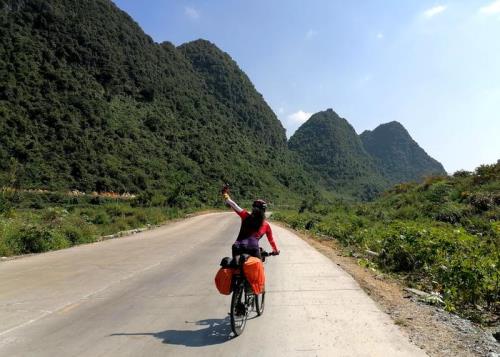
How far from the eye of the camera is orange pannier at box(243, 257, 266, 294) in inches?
258

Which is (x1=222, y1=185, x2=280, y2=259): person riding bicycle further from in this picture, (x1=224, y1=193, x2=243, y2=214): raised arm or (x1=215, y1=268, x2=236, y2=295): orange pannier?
(x1=215, y1=268, x2=236, y2=295): orange pannier

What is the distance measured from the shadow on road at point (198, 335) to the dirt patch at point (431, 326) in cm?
259

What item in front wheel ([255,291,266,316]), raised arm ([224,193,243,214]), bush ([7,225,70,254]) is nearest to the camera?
raised arm ([224,193,243,214])

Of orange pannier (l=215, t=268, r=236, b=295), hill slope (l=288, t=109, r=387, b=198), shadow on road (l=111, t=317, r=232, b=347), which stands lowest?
shadow on road (l=111, t=317, r=232, b=347)

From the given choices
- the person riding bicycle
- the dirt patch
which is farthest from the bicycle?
the dirt patch

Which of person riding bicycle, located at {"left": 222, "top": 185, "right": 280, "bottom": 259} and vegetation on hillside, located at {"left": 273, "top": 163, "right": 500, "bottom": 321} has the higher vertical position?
person riding bicycle, located at {"left": 222, "top": 185, "right": 280, "bottom": 259}

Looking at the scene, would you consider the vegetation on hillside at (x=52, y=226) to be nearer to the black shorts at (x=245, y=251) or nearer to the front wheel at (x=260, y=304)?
the front wheel at (x=260, y=304)

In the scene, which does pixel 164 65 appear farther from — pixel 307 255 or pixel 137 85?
pixel 307 255

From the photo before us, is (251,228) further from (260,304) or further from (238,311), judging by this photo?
(260,304)

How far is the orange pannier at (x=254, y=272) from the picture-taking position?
656cm

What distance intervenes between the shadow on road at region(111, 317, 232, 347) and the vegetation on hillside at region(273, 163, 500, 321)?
13.9 ft

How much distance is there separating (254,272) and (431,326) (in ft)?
9.33

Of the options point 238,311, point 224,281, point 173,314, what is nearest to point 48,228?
point 173,314

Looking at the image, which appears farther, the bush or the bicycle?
the bush
